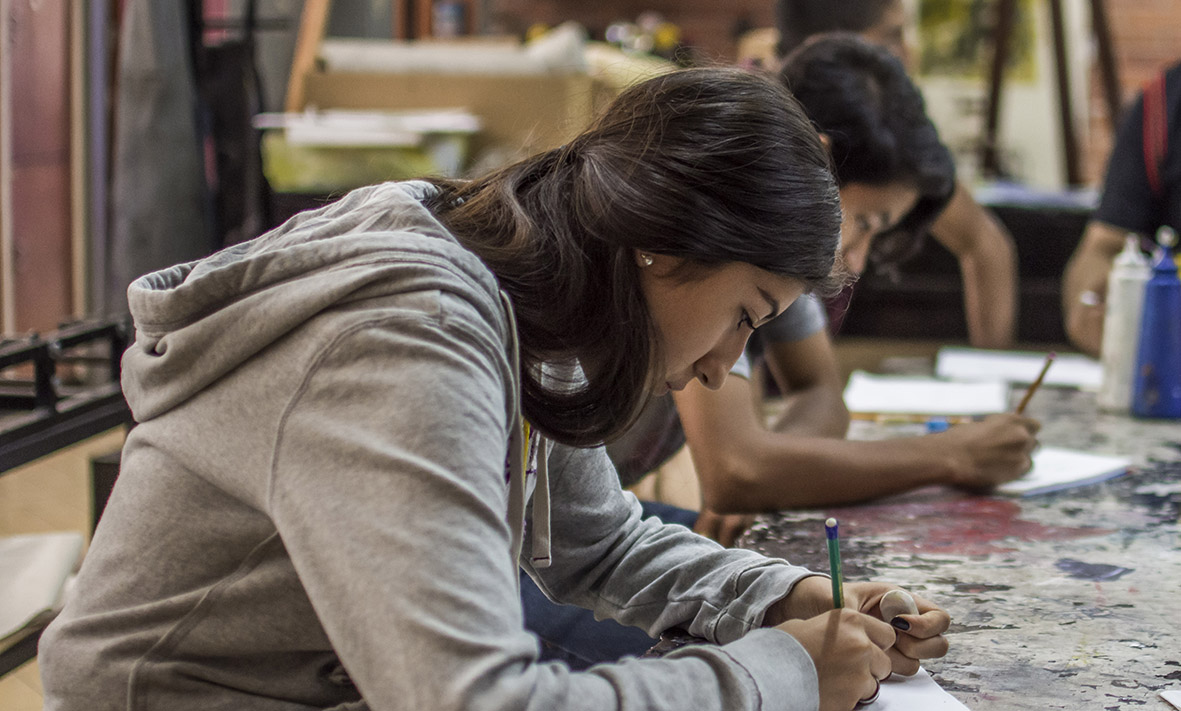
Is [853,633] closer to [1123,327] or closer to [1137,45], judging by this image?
[1123,327]

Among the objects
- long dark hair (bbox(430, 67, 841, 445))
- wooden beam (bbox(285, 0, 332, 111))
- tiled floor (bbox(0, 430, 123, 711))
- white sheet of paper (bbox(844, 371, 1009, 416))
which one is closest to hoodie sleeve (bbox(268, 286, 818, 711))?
long dark hair (bbox(430, 67, 841, 445))

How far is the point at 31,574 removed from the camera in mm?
1614

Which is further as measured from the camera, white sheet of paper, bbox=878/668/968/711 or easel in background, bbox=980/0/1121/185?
easel in background, bbox=980/0/1121/185

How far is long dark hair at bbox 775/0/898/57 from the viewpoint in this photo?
2.73 m

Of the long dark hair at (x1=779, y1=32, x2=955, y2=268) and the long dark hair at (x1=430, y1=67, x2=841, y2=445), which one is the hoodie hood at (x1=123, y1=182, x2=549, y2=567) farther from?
the long dark hair at (x1=779, y1=32, x2=955, y2=268)

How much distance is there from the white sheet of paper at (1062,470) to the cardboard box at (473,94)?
7.77 ft

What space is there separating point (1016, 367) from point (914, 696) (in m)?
1.60

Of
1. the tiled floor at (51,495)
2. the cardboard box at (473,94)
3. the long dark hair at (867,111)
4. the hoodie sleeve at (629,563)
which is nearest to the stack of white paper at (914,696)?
the hoodie sleeve at (629,563)

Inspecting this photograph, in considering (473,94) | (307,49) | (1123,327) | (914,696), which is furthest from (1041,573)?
(307,49)

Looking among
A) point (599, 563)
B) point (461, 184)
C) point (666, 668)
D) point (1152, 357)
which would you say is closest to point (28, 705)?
point (599, 563)

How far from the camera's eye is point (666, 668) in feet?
2.41

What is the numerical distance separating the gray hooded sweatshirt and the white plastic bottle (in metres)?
1.32

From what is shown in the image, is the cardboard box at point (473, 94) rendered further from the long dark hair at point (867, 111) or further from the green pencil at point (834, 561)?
the green pencil at point (834, 561)

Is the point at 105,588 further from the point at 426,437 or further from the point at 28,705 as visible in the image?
the point at 28,705
